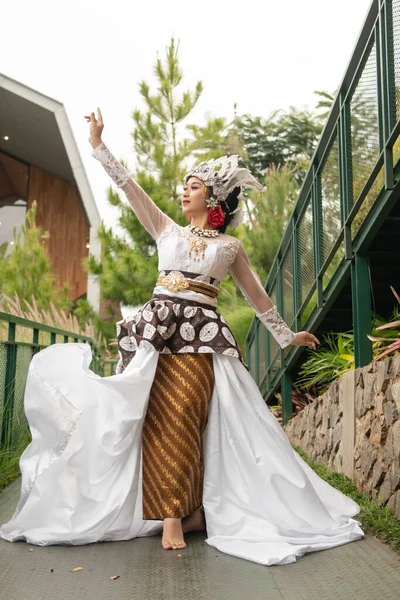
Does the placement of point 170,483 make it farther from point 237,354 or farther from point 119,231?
point 119,231

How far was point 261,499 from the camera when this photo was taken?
3068mm

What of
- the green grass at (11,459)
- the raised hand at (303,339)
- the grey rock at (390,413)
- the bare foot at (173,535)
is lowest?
the green grass at (11,459)

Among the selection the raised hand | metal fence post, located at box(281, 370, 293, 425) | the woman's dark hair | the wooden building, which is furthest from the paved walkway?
the wooden building

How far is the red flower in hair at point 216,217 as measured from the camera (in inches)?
139

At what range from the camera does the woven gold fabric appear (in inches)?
120

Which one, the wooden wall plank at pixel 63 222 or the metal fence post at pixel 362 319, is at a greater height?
the wooden wall plank at pixel 63 222

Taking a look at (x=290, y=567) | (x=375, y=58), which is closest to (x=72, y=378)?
(x=290, y=567)

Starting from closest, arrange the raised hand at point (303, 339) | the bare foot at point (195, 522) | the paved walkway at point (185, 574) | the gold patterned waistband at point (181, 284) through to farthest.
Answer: the paved walkway at point (185, 574), the bare foot at point (195, 522), the gold patterned waistband at point (181, 284), the raised hand at point (303, 339)

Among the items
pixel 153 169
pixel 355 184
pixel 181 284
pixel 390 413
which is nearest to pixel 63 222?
pixel 153 169

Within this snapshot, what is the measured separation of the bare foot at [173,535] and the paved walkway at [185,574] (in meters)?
0.04

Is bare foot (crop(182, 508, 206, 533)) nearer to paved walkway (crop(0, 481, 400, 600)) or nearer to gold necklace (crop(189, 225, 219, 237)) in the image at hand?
paved walkway (crop(0, 481, 400, 600))

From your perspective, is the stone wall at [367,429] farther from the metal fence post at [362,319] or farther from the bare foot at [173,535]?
the bare foot at [173,535]

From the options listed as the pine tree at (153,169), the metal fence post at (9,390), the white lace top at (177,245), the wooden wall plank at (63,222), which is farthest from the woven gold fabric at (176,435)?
the wooden wall plank at (63,222)

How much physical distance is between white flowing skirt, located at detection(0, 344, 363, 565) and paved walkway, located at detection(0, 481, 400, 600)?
10cm
